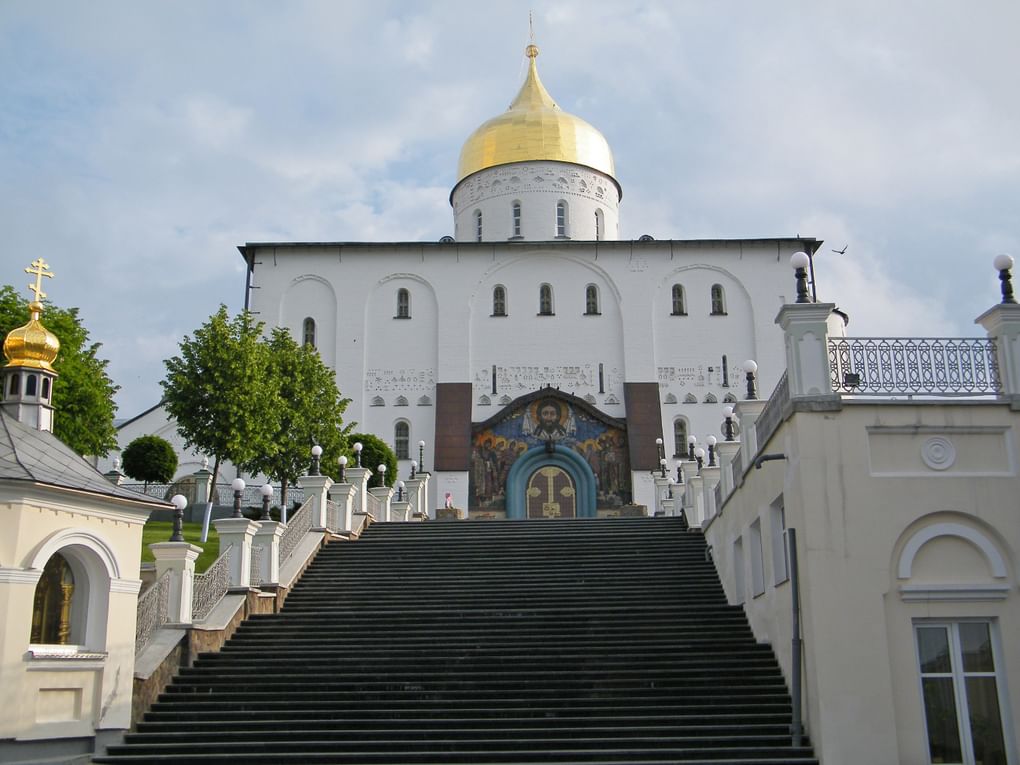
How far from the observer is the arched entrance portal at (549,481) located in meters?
37.3

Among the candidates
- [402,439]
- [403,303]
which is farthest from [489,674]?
[403,303]

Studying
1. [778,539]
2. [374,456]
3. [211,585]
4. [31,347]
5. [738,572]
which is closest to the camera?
[778,539]

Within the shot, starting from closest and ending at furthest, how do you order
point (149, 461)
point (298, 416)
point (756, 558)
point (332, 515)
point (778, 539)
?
point (778, 539)
point (756, 558)
point (332, 515)
point (298, 416)
point (149, 461)

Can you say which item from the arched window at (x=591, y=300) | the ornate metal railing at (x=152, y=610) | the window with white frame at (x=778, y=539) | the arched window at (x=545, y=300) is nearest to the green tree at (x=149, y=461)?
the arched window at (x=545, y=300)

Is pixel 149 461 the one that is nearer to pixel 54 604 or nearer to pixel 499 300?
pixel 499 300

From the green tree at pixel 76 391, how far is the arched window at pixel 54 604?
1390 centimetres

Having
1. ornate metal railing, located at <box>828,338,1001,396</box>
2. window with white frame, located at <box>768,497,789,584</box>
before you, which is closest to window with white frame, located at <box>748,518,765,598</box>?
window with white frame, located at <box>768,497,789,584</box>

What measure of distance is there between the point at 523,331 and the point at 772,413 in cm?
2645

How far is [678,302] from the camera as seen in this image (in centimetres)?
4147

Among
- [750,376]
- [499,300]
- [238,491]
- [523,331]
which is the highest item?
[499,300]

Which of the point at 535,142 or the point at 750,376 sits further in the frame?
the point at 535,142

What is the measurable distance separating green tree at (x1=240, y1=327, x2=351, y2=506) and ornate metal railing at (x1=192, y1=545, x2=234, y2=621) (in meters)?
11.7

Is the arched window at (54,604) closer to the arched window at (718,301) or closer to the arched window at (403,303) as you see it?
the arched window at (403,303)

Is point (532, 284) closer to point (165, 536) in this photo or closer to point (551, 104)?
point (551, 104)
